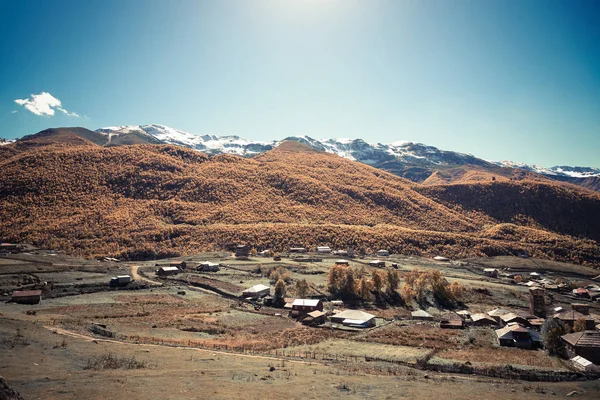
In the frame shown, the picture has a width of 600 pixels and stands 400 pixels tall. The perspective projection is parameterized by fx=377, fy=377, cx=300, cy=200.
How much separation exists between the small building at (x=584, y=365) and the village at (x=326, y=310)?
13 centimetres

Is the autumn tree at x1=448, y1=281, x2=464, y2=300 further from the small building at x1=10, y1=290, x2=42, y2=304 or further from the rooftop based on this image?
the small building at x1=10, y1=290, x2=42, y2=304

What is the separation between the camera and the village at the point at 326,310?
32.8m

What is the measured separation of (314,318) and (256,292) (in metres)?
14.2

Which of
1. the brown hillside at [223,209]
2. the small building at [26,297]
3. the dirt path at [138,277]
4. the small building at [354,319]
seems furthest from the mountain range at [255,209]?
the small building at [354,319]

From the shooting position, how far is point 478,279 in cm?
7831

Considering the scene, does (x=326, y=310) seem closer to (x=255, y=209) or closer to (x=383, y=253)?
(x=383, y=253)

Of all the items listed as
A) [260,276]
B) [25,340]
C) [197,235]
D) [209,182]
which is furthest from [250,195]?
[25,340]

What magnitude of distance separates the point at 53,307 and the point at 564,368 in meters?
52.4

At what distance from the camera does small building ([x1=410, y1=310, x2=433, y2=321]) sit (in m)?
52.6

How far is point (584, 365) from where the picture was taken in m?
31.0

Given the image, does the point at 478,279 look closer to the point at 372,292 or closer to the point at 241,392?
the point at 372,292

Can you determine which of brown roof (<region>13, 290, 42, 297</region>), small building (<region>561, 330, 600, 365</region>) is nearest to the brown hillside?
brown roof (<region>13, 290, 42, 297</region>)

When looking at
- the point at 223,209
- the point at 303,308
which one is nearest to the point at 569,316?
the point at 303,308

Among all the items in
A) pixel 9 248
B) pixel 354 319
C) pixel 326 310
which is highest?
pixel 9 248
